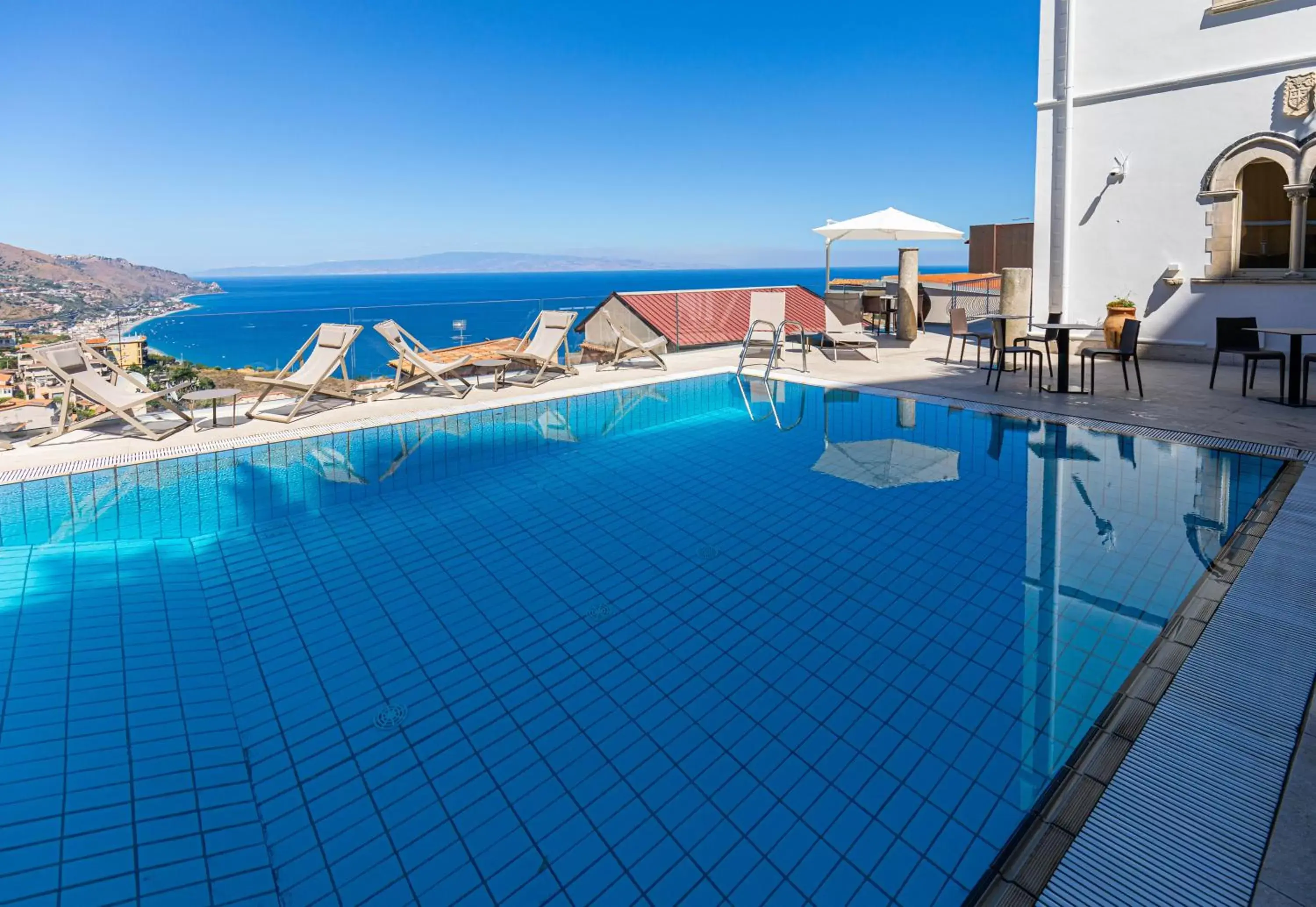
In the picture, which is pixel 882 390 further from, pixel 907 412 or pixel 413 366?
pixel 413 366

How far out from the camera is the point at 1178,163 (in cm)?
921

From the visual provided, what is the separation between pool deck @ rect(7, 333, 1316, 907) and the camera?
5.80 m

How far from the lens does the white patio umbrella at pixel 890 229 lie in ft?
38.9

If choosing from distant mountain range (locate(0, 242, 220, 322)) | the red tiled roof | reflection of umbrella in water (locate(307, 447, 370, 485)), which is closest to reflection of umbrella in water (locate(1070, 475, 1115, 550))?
reflection of umbrella in water (locate(307, 447, 370, 485))

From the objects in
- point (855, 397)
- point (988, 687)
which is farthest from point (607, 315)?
point (988, 687)

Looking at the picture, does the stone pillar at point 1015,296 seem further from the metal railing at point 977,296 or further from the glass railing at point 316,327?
the glass railing at point 316,327

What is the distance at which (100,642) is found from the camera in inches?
132

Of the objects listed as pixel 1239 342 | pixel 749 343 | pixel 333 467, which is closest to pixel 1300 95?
pixel 1239 342

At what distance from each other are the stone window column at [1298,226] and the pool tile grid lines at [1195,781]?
24.8ft

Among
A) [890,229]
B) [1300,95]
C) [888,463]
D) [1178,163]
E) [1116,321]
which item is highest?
[1300,95]

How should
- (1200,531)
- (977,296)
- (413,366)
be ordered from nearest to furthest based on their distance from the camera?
(1200,531)
(413,366)
(977,296)

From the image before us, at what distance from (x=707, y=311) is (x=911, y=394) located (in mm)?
5049

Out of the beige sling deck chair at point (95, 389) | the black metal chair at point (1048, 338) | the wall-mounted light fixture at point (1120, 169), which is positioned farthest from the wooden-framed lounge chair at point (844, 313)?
the beige sling deck chair at point (95, 389)

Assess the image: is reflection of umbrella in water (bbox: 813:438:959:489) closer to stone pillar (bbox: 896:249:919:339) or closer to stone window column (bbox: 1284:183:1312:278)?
stone window column (bbox: 1284:183:1312:278)
